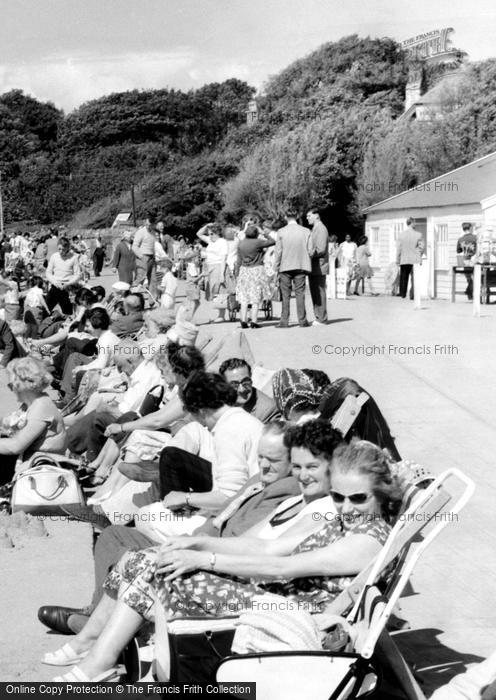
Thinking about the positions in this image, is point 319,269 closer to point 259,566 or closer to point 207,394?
point 207,394

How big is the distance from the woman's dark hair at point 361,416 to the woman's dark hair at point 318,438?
1.50 m

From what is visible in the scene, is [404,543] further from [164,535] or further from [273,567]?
[164,535]

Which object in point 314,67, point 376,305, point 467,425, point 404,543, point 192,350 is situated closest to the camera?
point 404,543

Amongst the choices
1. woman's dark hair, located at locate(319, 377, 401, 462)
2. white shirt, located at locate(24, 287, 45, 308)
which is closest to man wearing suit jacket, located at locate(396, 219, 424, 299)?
white shirt, located at locate(24, 287, 45, 308)

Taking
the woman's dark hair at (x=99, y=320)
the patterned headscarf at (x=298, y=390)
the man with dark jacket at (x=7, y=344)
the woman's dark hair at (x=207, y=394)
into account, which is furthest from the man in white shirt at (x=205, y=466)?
the man with dark jacket at (x=7, y=344)

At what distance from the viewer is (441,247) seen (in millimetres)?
25375

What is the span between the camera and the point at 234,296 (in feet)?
62.6

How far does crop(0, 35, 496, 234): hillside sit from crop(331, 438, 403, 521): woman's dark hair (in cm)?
4111

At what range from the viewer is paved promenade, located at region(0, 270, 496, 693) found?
5.23m

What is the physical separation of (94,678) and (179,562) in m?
0.66

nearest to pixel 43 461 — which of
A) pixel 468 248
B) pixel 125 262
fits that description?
pixel 125 262

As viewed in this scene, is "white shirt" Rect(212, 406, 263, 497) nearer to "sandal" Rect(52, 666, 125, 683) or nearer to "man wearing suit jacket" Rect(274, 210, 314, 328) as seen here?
"sandal" Rect(52, 666, 125, 683)

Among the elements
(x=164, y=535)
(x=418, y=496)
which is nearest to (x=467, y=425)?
(x=164, y=535)

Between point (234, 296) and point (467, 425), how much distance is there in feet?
31.6
